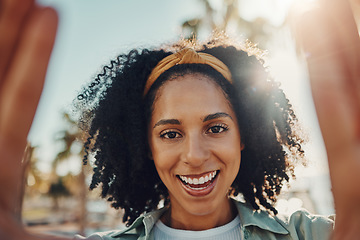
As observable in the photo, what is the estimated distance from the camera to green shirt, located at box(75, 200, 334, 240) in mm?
2152

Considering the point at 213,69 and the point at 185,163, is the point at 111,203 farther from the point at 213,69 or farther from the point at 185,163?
the point at 213,69

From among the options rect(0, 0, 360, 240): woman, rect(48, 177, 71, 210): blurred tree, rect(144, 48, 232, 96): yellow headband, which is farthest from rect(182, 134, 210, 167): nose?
rect(48, 177, 71, 210): blurred tree

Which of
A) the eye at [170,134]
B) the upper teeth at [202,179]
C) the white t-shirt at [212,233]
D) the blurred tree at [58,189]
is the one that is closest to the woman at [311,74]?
the upper teeth at [202,179]

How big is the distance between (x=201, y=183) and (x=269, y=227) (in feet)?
1.82

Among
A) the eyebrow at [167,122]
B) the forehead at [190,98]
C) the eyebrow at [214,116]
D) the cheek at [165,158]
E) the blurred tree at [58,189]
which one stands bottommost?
the blurred tree at [58,189]

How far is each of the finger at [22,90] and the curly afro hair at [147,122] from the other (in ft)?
6.63

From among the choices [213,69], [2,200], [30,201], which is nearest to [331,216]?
[213,69]

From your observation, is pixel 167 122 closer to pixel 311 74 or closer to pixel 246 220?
pixel 246 220

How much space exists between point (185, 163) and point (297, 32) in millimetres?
1713

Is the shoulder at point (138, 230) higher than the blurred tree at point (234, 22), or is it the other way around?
the blurred tree at point (234, 22)

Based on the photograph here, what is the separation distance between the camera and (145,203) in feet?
10.00

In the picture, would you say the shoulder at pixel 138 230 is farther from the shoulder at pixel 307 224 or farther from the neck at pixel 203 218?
the shoulder at pixel 307 224

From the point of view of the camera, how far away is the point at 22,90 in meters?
0.54

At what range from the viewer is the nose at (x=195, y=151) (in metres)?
2.14
